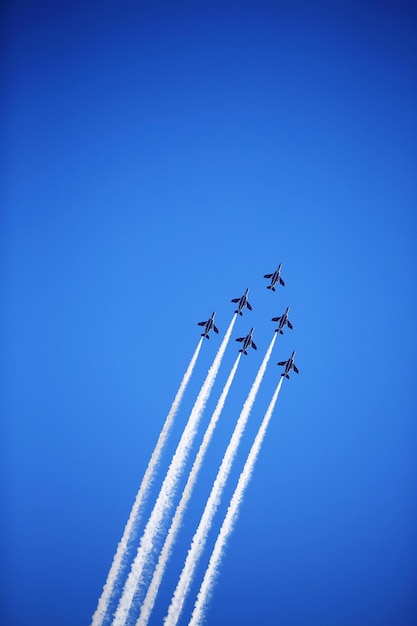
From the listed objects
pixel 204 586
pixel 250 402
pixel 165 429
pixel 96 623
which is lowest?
pixel 96 623

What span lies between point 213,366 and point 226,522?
13.4 meters

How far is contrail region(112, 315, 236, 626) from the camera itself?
4006 cm

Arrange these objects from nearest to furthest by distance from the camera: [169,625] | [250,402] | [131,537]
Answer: [169,625]
[131,537]
[250,402]

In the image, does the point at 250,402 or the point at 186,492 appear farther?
the point at 250,402

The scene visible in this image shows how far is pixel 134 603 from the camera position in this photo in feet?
131

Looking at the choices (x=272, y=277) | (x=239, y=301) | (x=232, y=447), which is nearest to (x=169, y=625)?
(x=232, y=447)

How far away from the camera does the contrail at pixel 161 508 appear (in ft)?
131

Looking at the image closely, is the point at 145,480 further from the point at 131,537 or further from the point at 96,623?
the point at 96,623

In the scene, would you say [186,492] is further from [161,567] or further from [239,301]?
[239,301]

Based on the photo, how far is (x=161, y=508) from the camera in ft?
142

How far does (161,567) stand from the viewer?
3997cm

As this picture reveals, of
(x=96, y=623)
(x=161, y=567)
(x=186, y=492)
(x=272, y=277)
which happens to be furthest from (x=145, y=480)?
(x=272, y=277)

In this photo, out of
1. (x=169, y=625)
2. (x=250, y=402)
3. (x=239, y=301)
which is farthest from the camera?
(x=239, y=301)

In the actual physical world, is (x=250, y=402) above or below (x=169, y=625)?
above
